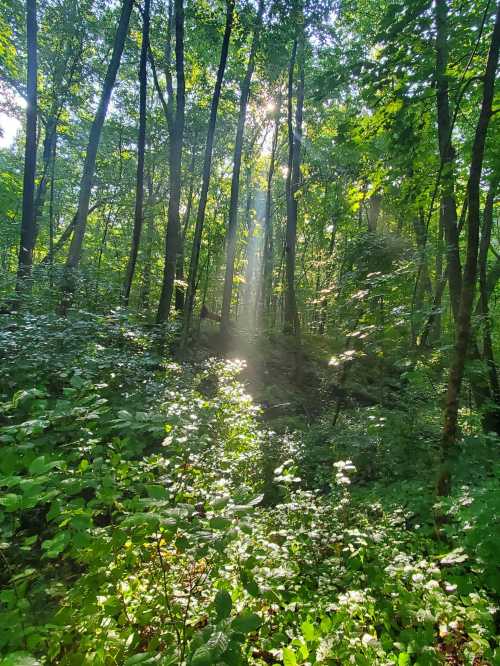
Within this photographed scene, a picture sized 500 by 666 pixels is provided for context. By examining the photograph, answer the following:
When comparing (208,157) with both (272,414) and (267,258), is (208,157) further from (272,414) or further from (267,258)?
(267,258)

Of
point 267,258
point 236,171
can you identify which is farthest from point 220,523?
point 267,258

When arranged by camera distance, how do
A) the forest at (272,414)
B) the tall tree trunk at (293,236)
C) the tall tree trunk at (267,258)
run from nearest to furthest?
the forest at (272,414)
the tall tree trunk at (293,236)
the tall tree trunk at (267,258)

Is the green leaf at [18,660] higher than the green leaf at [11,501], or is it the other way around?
the green leaf at [11,501]

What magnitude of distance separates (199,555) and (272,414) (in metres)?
6.98

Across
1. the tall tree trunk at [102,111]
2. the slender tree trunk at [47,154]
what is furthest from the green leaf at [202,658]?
the slender tree trunk at [47,154]

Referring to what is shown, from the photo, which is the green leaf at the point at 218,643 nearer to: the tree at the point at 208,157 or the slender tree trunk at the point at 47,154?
the tree at the point at 208,157

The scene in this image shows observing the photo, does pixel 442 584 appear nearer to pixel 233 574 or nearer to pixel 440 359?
pixel 233 574

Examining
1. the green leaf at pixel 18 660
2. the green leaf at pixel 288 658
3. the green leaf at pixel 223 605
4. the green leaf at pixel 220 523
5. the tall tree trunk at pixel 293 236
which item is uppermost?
the tall tree trunk at pixel 293 236

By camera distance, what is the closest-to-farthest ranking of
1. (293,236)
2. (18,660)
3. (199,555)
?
(18,660), (199,555), (293,236)

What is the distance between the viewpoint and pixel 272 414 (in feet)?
27.0

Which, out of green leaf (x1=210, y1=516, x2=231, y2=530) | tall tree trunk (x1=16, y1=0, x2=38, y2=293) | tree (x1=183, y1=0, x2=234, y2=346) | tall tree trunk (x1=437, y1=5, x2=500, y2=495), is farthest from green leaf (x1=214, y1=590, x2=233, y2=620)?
tall tree trunk (x1=16, y1=0, x2=38, y2=293)

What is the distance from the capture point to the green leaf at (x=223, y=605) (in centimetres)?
123

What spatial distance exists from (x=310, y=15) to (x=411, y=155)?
28.4 ft

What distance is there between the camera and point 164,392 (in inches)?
164
